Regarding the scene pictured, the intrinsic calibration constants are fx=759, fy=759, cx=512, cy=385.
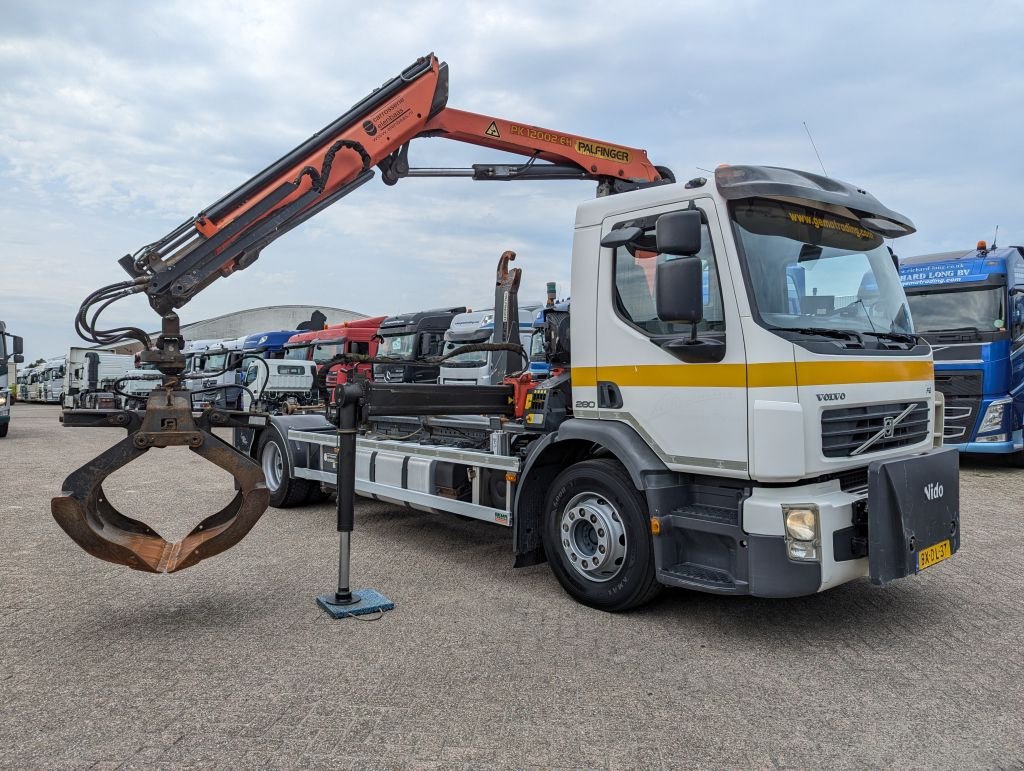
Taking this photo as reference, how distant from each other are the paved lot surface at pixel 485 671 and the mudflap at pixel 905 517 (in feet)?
1.67

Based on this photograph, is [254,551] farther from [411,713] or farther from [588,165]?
[588,165]

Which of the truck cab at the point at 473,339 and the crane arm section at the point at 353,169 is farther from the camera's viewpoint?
the truck cab at the point at 473,339

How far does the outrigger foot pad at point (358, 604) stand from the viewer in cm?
466

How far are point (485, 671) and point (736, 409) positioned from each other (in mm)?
1890

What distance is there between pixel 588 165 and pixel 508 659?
4.60 metres

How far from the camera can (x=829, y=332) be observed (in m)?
4.12

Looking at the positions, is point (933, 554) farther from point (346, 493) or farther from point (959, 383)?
point (959, 383)

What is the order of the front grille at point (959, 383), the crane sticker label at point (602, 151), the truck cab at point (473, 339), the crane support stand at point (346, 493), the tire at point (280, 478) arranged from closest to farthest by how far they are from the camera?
the crane support stand at point (346, 493)
the crane sticker label at point (602, 151)
the tire at point (280, 478)
the front grille at point (959, 383)
the truck cab at point (473, 339)

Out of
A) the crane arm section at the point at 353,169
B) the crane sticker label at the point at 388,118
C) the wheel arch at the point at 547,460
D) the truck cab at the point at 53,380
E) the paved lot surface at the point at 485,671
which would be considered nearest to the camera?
the paved lot surface at the point at 485,671

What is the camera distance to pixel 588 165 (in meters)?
6.95

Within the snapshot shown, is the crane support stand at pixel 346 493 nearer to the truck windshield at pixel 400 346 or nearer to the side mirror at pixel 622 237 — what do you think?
the side mirror at pixel 622 237

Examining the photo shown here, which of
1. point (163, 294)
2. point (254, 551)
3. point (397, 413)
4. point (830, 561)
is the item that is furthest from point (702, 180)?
point (254, 551)

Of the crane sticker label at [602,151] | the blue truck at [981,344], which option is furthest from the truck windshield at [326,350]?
the crane sticker label at [602,151]

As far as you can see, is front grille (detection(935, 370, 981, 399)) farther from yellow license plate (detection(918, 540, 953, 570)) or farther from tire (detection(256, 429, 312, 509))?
tire (detection(256, 429, 312, 509))
